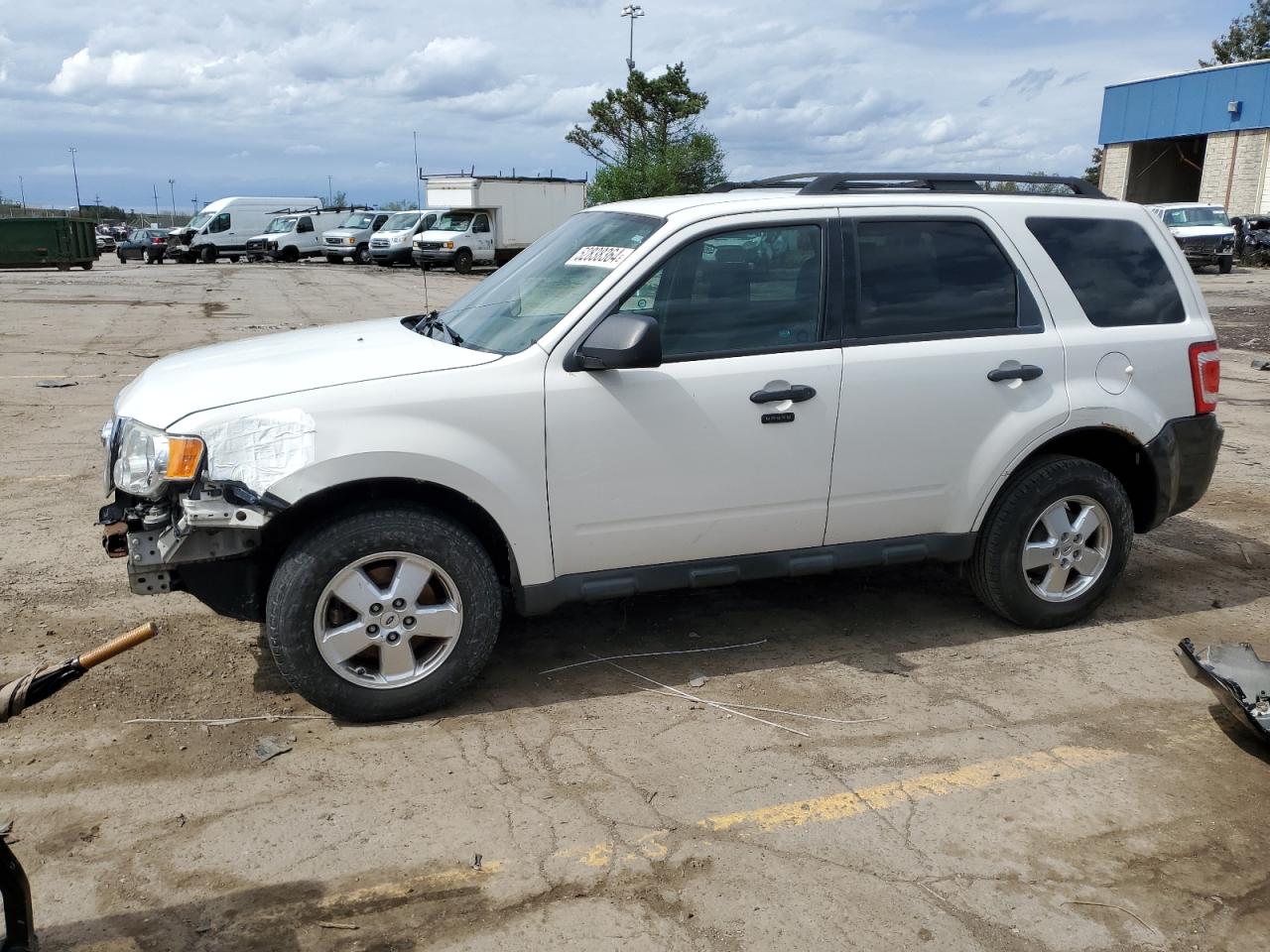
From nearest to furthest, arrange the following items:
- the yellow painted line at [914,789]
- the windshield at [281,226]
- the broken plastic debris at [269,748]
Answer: the yellow painted line at [914,789], the broken plastic debris at [269,748], the windshield at [281,226]

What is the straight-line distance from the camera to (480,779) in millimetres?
3725

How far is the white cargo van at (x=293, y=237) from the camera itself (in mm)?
40594

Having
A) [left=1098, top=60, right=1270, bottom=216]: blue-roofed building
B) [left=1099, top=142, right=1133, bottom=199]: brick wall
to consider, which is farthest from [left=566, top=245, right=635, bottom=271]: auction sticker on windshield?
[left=1099, top=142, right=1133, bottom=199]: brick wall

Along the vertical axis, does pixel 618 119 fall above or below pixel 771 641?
above

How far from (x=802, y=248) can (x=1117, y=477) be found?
1959 mm

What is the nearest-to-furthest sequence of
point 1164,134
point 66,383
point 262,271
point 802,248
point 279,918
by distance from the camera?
point 279,918, point 802,248, point 66,383, point 262,271, point 1164,134

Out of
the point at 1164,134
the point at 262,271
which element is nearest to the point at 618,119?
the point at 262,271

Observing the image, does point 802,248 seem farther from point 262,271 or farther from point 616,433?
point 262,271

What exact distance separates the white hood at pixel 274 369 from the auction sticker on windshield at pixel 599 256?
610 millimetres

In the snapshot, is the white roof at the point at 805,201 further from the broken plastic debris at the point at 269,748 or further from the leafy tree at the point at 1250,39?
the leafy tree at the point at 1250,39

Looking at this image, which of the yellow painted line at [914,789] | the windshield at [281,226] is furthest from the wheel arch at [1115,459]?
the windshield at [281,226]

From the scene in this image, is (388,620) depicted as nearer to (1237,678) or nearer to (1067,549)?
(1067,549)

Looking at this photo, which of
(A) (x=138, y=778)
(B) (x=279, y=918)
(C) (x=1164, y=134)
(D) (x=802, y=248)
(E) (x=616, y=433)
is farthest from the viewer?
(C) (x=1164, y=134)

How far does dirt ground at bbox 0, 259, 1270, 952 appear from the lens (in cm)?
304
